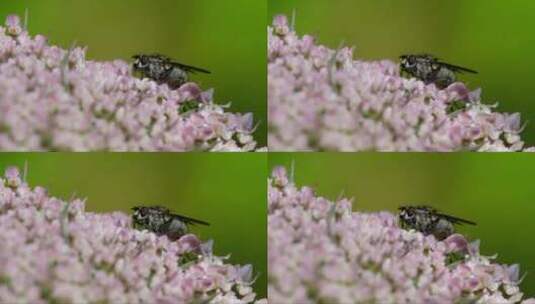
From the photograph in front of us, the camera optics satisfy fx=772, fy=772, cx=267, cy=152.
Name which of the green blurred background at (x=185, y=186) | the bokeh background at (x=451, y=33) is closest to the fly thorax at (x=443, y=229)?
the bokeh background at (x=451, y=33)

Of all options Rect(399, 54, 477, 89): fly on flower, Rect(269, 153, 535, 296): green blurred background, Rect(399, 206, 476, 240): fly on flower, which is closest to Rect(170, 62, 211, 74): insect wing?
Rect(269, 153, 535, 296): green blurred background

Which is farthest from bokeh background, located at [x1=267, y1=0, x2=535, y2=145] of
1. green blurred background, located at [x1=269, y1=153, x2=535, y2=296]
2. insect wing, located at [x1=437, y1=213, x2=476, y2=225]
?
insect wing, located at [x1=437, y1=213, x2=476, y2=225]

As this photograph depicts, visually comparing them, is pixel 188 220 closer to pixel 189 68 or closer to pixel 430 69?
pixel 189 68

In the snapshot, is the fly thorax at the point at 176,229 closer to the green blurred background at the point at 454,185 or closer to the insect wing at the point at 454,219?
the green blurred background at the point at 454,185

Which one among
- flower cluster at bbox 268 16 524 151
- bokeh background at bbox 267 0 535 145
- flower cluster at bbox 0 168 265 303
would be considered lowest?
flower cluster at bbox 0 168 265 303

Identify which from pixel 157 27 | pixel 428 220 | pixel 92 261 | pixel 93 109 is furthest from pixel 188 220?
pixel 428 220

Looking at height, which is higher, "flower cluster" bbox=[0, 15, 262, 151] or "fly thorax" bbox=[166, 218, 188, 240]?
"flower cluster" bbox=[0, 15, 262, 151]

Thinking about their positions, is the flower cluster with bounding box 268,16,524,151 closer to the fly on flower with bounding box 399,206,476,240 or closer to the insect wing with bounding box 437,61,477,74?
the insect wing with bounding box 437,61,477,74
